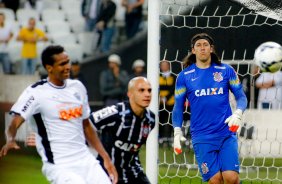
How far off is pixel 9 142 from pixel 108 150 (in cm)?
104

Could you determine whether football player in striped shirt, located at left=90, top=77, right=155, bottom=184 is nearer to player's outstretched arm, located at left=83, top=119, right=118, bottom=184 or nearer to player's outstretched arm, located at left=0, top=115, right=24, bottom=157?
player's outstretched arm, located at left=83, top=119, right=118, bottom=184

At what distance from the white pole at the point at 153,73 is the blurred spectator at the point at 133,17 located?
793 cm

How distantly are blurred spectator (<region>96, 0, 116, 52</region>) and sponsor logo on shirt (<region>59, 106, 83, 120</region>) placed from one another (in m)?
9.54

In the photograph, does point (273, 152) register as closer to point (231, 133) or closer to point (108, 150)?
point (231, 133)

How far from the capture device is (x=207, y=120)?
809cm

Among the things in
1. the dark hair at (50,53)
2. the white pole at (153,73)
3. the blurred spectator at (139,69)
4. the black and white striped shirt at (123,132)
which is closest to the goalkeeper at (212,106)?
the white pole at (153,73)

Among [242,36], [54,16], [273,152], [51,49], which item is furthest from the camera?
[54,16]

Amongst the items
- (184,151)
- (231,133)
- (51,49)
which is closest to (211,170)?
(231,133)

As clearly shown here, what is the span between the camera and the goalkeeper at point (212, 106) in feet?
26.2

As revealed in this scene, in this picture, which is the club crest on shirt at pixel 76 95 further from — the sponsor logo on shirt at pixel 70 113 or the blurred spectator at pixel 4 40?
the blurred spectator at pixel 4 40

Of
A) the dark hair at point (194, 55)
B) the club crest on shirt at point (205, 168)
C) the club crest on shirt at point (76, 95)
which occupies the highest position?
the dark hair at point (194, 55)

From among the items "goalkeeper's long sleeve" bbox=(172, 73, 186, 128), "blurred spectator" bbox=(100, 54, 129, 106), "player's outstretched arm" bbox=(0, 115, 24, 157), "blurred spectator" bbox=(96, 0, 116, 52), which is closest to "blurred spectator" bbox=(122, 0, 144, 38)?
"blurred spectator" bbox=(96, 0, 116, 52)

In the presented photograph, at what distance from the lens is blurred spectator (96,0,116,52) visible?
653 inches

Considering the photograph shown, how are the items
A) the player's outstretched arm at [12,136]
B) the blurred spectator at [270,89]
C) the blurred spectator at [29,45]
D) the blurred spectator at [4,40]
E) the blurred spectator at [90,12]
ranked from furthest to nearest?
the blurred spectator at [90,12] → the blurred spectator at [4,40] → the blurred spectator at [29,45] → the blurred spectator at [270,89] → the player's outstretched arm at [12,136]
